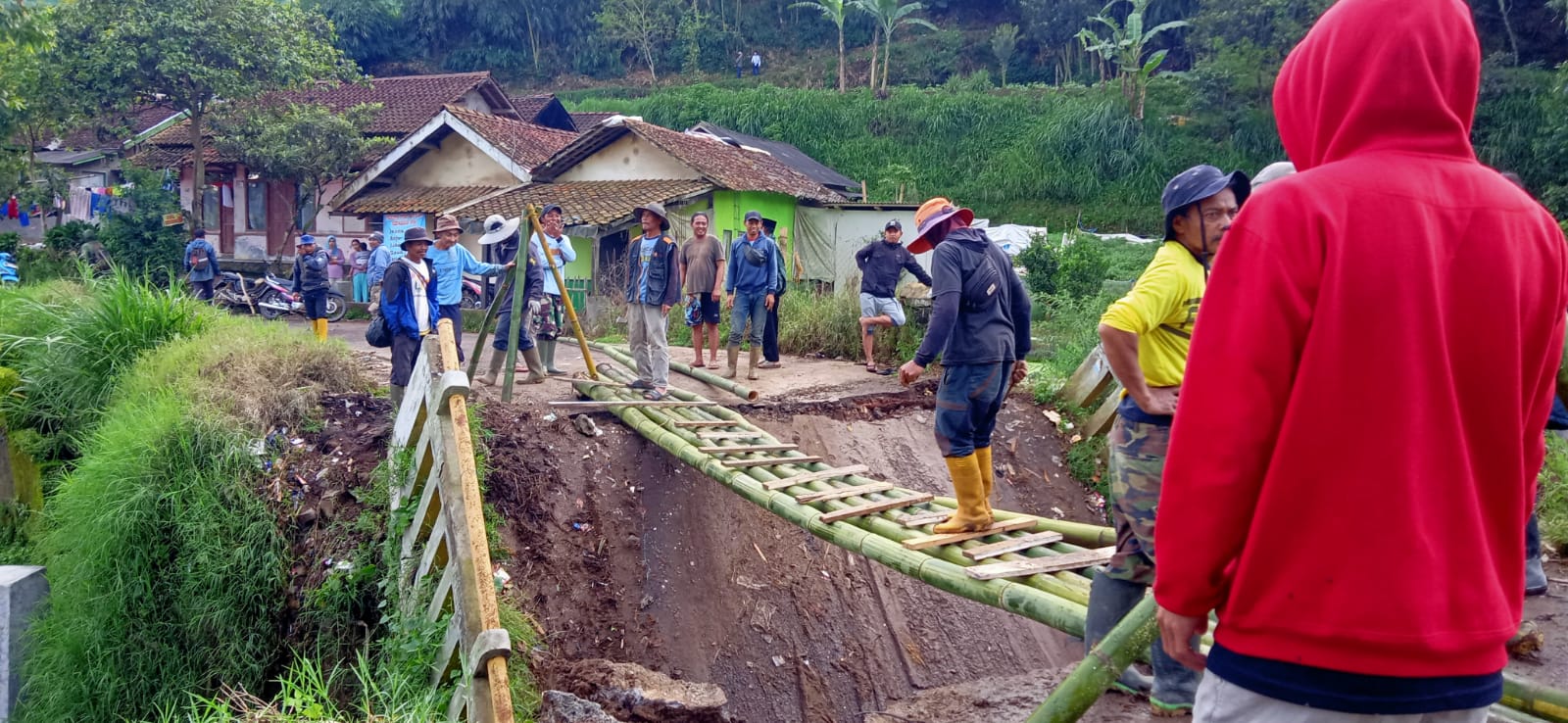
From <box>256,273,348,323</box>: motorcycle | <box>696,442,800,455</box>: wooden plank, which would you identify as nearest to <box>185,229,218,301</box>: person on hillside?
<box>256,273,348,323</box>: motorcycle

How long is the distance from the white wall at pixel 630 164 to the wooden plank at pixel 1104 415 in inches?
373

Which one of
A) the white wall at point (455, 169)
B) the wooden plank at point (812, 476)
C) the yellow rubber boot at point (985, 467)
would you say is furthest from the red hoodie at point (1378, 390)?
the white wall at point (455, 169)

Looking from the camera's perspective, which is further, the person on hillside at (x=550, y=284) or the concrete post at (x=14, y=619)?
the person on hillside at (x=550, y=284)

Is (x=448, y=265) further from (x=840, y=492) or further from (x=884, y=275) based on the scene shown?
(x=840, y=492)

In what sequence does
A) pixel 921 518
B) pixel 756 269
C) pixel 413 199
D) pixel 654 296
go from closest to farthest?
pixel 921 518
pixel 654 296
pixel 756 269
pixel 413 199

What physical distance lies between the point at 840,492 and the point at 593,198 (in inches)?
457

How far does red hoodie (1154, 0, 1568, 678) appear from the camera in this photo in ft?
4.53

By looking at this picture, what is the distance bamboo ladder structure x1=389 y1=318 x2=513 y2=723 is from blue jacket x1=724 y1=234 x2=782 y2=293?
4.14 meters

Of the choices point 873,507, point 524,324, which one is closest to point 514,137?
point 524,324

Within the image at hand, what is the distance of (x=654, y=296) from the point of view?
24.0 feet

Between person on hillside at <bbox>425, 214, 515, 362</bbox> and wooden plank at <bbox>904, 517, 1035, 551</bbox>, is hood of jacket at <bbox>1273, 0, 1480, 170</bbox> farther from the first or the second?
person on hillside at <bbox>425, 214, 515, 362</bbox>

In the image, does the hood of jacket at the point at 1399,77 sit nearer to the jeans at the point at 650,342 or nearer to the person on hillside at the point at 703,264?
the jeans at the point at 650,342

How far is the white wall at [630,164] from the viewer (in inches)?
639

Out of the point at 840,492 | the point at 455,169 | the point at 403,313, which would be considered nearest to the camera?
the point at 840,492
